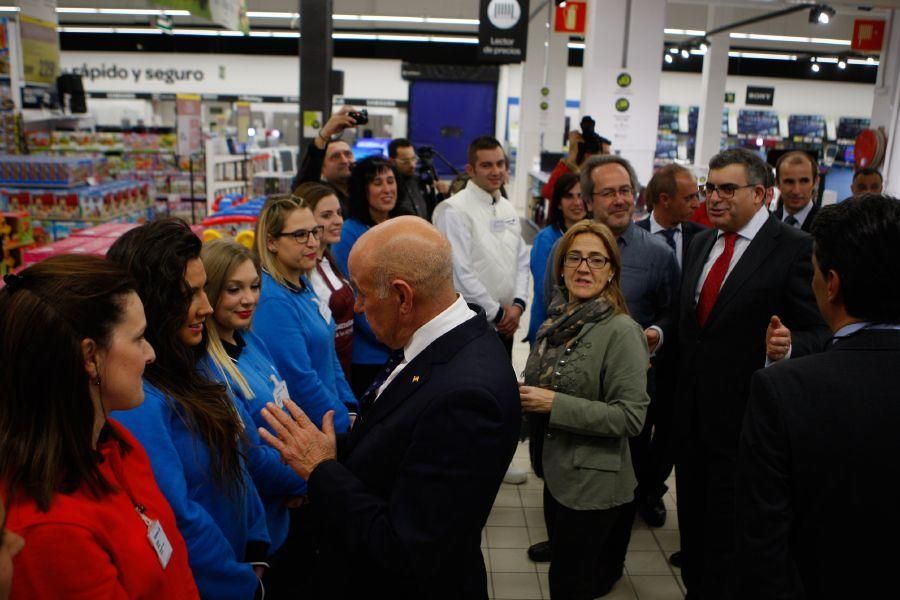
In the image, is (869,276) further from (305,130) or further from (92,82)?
(92,82)

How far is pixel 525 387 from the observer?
8.43 feet

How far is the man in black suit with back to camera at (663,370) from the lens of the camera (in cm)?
352

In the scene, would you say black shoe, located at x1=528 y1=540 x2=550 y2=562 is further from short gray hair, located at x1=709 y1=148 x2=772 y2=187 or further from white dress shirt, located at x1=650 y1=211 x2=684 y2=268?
short gray hair, located at x1=709 y1=148 x2=772 y2=187

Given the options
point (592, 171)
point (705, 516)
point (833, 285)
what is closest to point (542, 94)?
point (592, 171)

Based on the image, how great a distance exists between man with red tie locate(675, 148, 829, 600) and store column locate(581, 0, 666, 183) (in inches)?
205

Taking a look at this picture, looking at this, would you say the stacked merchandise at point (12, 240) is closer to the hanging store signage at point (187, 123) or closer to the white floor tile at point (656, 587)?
the hanging store signage at point (187, 123)

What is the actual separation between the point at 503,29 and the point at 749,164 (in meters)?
6.46

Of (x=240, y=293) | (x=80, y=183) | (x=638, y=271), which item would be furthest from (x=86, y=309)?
(x=80, y=183)

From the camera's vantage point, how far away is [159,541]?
1.42 m

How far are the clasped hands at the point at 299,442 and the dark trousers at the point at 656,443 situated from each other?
1.96m

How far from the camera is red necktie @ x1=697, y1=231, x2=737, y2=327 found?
2.84 meters

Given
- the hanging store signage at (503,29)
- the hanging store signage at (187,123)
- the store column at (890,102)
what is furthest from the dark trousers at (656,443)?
the store column at (890,102)

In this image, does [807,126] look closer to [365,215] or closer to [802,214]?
[802,214]

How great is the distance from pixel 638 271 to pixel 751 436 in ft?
5.75
